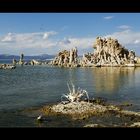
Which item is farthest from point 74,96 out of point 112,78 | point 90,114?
point 112,78

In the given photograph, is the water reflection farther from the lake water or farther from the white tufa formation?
the white tufa formation

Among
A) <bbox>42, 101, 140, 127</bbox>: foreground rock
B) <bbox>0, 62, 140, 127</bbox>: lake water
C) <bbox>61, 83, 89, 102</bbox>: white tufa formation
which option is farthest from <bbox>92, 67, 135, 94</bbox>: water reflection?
<bbox>42, 101, 140, 127</bbox>: foreground rock

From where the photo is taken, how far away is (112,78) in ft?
53.7

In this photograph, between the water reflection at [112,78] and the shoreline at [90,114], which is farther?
the water reflection at [112,78]

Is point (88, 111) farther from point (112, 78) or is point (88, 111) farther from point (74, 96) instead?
point (112, 78)

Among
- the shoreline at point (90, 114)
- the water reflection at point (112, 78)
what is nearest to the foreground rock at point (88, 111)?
the shoreline at point (90, 114)

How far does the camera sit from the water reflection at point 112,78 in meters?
13.1

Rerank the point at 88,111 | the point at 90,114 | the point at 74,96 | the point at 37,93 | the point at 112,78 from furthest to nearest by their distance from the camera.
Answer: the point at 112,78, the point at 37,93, the point at 74,96, the point at 88,111, the point at 90,114

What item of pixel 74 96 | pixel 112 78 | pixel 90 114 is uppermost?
pixel 112 78

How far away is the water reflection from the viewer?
13.1 m

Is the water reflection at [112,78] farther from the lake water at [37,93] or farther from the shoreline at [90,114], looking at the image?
the shoreline at [90,114]
